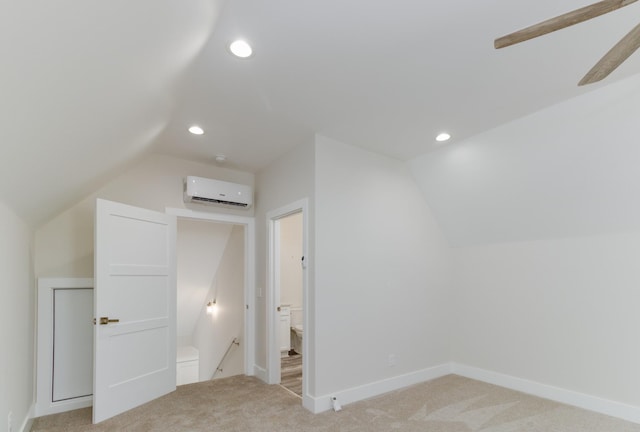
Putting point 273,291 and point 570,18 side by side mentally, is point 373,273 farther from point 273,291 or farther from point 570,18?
point 570,18

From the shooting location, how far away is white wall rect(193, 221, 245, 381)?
523 cm

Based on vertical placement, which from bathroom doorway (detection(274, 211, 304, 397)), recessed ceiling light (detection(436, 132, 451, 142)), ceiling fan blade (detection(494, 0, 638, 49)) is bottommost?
bathroom doorway (detection(274, 211, 304, 397))

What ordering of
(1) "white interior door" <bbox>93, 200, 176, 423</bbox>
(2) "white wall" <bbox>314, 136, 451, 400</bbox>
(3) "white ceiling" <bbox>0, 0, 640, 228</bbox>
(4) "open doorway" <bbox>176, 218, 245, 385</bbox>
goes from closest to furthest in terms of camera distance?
(3) "white ceiling" <bbox>0, 0, 640, 228</bbox> → (1) "white interior door" <bbox>93, 200, 176, 423</bbox> → (2) "white wall" <bbox>314, 136, 451, 400</bbox> → (4) "open doorway" <bbox>176, 218, 245, 385</bbox>

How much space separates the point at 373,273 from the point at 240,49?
2.59 m

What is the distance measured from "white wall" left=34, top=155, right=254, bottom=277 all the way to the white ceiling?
423 mm

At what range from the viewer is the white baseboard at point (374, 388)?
322 centimetres

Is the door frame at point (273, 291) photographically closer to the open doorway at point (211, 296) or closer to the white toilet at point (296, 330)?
the open doorway at point (211, 296)

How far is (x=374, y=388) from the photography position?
360 centimetres

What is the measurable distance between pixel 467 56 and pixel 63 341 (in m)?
4.23

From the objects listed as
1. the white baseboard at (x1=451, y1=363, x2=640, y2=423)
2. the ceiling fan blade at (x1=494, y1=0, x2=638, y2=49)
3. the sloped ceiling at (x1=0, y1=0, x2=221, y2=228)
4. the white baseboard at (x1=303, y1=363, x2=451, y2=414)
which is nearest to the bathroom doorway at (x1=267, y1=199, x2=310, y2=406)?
the white baseboard at (x1=303, y1=363, x2=451, y2=414)

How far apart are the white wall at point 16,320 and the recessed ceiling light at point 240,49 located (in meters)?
1.70

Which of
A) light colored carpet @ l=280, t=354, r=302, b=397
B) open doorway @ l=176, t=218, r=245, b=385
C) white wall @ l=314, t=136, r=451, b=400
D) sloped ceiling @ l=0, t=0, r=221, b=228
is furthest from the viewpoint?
open doorway @ l=176, t=218, r=245, b=385

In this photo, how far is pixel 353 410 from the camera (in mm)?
3227

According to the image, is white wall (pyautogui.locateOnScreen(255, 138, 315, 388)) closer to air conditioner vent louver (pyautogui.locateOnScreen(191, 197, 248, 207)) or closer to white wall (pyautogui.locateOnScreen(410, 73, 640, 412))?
air conditioner vent louver (pyautogui.locateOnScreen(191, 197, 248, 207))
